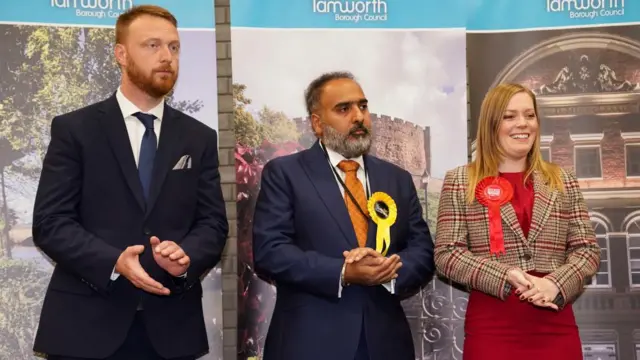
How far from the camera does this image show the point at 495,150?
3.50m

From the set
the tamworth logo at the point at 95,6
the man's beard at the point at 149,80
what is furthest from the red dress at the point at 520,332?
the tamworth logo at the point at 95,6

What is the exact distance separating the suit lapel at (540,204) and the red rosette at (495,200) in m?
0.12

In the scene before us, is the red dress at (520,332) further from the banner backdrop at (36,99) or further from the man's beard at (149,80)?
the man's beard at (149,80)

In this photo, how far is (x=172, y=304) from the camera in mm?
3047

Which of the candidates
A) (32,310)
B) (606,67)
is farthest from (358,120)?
(32,310)

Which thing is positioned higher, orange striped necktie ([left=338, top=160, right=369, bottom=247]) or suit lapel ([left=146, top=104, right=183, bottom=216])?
suit lapel ([left=146, top=104, right=183, bottom=216])

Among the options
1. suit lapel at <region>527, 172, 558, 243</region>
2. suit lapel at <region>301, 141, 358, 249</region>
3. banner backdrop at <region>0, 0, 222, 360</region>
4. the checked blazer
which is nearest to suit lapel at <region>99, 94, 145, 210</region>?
suit lapel at <region>301, 141, 358, 249</region>

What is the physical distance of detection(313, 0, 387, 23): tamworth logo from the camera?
423 cm

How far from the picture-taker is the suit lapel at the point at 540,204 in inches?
131

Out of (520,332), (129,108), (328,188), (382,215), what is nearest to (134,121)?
(129,108)

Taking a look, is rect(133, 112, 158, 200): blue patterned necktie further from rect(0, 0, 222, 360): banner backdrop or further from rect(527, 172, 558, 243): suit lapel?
rect(527, 172, 558, 243): suit lapel

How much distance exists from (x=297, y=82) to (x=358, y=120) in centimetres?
65

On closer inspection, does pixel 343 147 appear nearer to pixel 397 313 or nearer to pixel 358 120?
pixel 358 120

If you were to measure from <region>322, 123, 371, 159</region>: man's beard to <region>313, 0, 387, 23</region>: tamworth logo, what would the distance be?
859 mm
